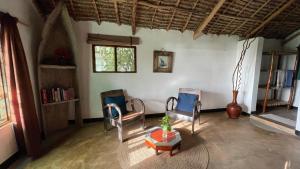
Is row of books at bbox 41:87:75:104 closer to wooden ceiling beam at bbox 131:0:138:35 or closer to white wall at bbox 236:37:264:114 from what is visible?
wooden ceiling beam at bbox 131:0:138:35

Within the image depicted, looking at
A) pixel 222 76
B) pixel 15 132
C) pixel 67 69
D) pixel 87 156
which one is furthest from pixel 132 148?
pixel 222 76

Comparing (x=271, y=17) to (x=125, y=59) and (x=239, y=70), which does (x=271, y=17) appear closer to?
(x=239, y=70)

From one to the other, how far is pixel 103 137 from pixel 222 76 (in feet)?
12.4

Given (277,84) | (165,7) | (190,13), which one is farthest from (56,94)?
(277,84)

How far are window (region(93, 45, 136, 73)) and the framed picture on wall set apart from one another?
22.2 inches

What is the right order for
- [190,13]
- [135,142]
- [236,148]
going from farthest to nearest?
[190,13] < [135,142] < [236,148]

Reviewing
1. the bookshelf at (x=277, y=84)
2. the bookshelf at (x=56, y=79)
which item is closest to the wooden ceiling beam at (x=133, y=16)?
the bookshelf at (x=56, y=79)

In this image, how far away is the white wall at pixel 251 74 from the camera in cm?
406

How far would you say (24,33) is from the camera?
2521 millimetres

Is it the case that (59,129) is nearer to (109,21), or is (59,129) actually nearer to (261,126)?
(109,21)

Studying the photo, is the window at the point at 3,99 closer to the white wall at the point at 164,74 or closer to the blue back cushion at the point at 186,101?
the white wall at the point at 164,74

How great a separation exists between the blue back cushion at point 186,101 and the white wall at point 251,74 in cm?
186

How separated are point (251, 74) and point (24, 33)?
527 centimetres

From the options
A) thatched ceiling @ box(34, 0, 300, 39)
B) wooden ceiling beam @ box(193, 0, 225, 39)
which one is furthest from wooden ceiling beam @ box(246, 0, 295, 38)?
wooden ceiling beam @ box(193, 0, 225, 39)
